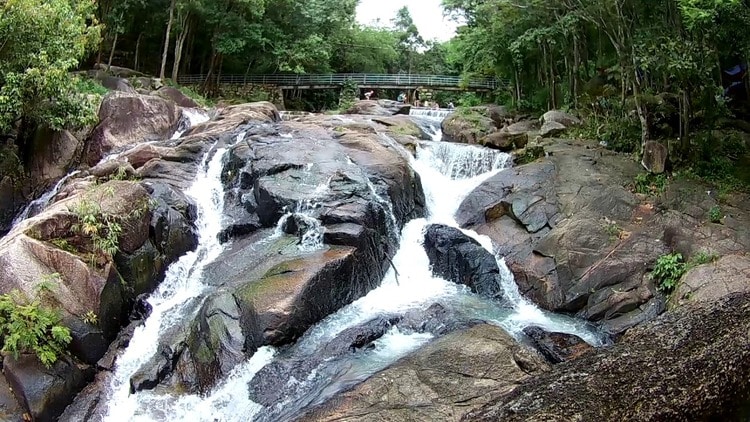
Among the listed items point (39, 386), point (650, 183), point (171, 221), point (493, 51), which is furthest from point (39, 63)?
point (493, 51)

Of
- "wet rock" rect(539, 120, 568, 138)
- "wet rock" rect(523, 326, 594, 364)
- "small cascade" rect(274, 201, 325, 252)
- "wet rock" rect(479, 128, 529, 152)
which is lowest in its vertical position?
"wet rock" rect(523, 326, 594, 364)

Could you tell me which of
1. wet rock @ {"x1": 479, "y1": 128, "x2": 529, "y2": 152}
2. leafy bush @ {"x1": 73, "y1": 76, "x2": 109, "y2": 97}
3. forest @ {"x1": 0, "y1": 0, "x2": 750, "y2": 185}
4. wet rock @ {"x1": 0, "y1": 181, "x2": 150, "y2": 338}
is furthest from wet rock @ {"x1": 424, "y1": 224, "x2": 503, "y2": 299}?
leafy bush @ {"x1": 73, "y1": 76, "x2": 109, "y2": 97}

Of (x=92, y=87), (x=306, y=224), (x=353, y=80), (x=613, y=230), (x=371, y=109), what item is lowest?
(x=613, y=230)

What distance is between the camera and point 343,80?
107 feet

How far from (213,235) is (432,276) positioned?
4.89 metres

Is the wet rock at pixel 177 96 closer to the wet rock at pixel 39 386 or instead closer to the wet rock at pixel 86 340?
the wet rock at pixel 86 340

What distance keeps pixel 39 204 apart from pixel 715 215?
15.3 m

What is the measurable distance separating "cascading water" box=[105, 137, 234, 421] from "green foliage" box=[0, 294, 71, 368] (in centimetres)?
105

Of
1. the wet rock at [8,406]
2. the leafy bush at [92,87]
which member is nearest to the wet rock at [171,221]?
the wet rock at [8,406]

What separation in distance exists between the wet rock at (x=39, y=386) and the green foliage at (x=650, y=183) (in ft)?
39.3

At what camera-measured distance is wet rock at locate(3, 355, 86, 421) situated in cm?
748

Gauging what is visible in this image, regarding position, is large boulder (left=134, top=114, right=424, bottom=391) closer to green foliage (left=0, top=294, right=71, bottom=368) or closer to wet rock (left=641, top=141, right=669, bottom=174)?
green foliage (left=0, top=294, right=71, bottom=368)

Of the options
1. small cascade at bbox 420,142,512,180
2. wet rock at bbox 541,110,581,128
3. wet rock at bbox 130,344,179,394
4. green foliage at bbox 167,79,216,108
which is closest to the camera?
wet rock at bbox 130,344,179,394

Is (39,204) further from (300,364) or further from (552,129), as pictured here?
(552,129)
